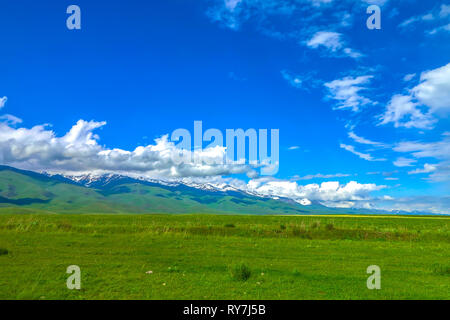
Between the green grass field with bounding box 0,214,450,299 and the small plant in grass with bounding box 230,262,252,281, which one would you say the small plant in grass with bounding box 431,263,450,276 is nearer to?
the green grass field with bounding box 0,214,450,299

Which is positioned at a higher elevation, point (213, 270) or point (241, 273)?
point (241, 273)

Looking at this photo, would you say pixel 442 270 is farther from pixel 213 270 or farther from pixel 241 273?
pixel 213 270

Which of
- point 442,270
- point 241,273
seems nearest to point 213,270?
point 241,273

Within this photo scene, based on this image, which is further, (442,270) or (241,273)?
(442,270)

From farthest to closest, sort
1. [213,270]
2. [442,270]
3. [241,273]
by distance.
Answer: [442,270] → [213,270] → [241,273]

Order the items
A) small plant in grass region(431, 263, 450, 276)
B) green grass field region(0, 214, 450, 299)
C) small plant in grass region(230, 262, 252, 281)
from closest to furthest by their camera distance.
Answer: green grass field region(0, 214, 450, 299) → small plant in grass region(230, 262, 252, 281) → small plant in grass region(431, 263, 450, 276)

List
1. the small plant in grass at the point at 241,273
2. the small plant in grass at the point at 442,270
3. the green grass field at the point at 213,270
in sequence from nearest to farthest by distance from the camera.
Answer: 1. the green grass field at the point at 213,270
2. the small plant in grass at the point at 241,273
3. the small plant in grass at the point at 442,270

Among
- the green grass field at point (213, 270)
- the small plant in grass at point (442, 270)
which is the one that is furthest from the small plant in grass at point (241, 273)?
the small plant in grass at point (442, 270)

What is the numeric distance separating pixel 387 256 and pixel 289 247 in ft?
27.5

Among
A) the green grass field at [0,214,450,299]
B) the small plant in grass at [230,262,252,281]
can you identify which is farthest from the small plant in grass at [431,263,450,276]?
the small plant in grass at [230,262,252,281]

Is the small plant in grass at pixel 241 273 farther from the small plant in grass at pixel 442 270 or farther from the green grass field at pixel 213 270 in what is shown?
the small plant in grass at pixel 442 270

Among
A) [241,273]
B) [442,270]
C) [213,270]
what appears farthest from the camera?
[442,270]
